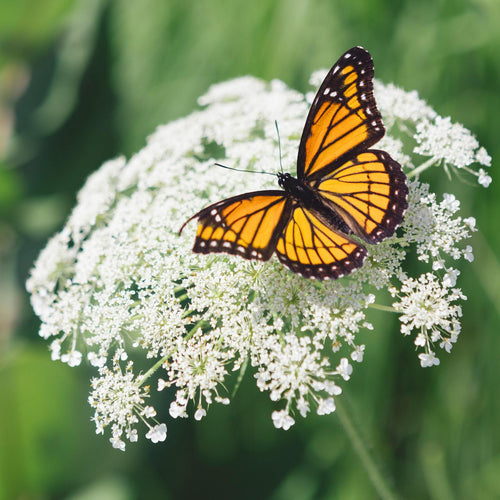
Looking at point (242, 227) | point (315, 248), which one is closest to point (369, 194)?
point (315, 248)

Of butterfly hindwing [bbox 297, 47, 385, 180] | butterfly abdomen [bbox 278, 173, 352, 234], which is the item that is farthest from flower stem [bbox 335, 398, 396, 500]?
butterfly hindwing [bbox 297, 47, 385, 180]

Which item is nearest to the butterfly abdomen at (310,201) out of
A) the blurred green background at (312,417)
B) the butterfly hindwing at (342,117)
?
the butterfly hindwing at (342,117)

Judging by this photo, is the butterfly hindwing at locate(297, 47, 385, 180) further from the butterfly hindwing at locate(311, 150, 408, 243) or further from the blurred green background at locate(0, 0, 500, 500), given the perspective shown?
the blurred green background at locate(0, 0, 500, 500)

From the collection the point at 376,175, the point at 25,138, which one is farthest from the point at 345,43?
the point at 25,138

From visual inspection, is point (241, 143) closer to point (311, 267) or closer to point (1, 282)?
point (311, 267)

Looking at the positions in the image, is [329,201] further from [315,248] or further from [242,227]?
[242,227]

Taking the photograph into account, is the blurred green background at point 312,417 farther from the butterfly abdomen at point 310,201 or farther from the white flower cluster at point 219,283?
the butterfly abdomen at point 310,201
